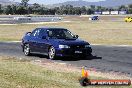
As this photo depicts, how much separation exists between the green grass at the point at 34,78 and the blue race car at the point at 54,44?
4425 mm

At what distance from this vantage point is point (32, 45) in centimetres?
2111

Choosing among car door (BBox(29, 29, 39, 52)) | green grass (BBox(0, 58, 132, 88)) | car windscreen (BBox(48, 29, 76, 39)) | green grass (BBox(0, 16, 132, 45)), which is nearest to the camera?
green grass (BBox(0, 58, 132, 88))

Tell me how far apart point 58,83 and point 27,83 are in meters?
0.85

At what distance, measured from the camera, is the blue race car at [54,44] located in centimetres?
1922

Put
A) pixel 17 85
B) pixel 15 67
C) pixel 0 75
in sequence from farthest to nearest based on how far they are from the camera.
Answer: pixel 15 67
pixel 0 75
pixel 17 85

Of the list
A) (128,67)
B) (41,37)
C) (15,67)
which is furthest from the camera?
(41,37)

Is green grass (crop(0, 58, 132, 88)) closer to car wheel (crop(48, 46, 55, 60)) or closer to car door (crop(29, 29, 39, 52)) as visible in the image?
car wheel (crop(48, 46, 55, 60))

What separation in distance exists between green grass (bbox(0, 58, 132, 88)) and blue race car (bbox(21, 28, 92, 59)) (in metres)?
4.42

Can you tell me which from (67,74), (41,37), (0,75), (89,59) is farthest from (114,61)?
(0,75)

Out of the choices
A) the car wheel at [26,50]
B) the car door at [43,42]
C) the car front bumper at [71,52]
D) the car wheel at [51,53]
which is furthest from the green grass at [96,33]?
the car wheel at [51,53]

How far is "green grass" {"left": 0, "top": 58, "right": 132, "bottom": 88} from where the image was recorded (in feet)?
36.1

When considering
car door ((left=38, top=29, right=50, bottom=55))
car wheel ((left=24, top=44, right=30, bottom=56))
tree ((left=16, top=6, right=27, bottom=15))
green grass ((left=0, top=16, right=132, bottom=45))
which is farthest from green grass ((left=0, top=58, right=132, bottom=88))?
tree ((left=16, top=6, right=27, bottom=15))

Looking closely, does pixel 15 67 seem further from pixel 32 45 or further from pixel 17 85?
pixel 32 45

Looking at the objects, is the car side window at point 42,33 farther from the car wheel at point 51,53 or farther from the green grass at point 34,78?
the green grass at point 34,78
